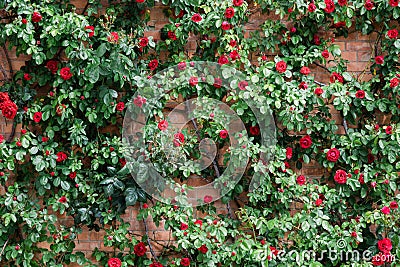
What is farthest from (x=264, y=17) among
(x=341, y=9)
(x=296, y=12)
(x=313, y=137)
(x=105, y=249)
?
(x=105, y=249)

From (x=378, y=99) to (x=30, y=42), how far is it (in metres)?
1.68

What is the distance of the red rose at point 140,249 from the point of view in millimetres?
2688

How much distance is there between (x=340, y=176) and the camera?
262 cm

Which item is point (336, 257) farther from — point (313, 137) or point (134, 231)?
point (134, 231)

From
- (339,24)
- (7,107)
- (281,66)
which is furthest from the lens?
(339,24)

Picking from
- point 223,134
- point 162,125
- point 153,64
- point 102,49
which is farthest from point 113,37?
point 223,134

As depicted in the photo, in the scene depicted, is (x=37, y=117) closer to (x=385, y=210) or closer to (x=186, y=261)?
(x=186, y=261)

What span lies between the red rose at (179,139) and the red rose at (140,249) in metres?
0.53

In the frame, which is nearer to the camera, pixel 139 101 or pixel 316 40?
pixel 139 101

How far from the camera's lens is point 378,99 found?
8.86ft

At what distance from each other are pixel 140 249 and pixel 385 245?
45.4 inches

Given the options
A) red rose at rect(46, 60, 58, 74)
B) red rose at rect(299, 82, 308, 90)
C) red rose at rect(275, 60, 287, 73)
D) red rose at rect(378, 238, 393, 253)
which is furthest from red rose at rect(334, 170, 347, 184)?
red rose at rect(46, 60, 58, 74)

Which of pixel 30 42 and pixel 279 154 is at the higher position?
pixel 30 42

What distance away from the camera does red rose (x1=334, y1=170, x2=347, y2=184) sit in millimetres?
2617
